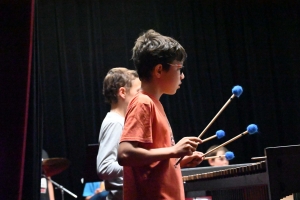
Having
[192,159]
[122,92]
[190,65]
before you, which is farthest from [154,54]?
[190,65]

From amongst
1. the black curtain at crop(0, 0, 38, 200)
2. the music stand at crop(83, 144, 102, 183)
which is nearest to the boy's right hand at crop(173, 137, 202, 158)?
the black curtain at crop(0, 0, 38, 200)

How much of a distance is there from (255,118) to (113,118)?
289 centimetres

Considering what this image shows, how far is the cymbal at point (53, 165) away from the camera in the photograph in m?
3.61

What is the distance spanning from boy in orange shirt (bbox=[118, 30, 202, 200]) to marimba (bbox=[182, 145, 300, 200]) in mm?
250

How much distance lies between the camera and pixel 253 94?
16.5 feet

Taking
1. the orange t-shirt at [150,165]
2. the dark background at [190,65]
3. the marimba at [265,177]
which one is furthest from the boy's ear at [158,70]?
the dark background at [190,65]

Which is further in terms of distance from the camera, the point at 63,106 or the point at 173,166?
the point at 63,106

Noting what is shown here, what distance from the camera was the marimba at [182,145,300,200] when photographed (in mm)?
1587

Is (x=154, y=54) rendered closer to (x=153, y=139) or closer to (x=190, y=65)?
(x=153, y=139)

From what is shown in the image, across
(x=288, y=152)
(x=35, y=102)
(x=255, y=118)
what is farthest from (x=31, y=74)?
(x=255, y=118)

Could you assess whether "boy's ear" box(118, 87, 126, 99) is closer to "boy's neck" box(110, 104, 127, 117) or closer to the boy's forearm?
"boy's neck" box(110, 104, 127, 117)

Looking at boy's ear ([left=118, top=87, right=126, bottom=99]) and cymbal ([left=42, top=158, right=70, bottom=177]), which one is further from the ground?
boy's ear ([left=118, top=87, right=126, bottom=99])

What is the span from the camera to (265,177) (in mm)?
1690

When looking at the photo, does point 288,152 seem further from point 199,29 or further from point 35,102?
point 199,29
